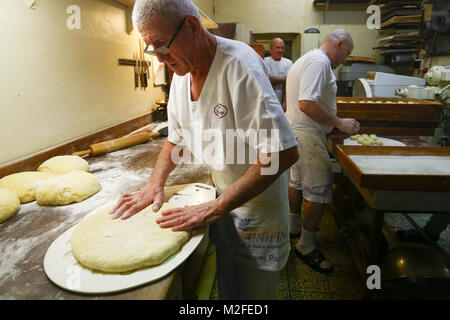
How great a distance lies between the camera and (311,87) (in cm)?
204

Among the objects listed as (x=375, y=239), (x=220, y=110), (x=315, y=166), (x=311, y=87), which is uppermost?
(x=311, y=87)

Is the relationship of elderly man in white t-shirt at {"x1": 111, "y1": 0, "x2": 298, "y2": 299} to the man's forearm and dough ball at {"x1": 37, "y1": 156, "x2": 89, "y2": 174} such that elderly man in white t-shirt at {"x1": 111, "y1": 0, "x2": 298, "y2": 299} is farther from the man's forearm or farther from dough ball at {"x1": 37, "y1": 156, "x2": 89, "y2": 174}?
dough ball at {"x1": 37, "y1": 156, "x2": 89, "y2": 174}

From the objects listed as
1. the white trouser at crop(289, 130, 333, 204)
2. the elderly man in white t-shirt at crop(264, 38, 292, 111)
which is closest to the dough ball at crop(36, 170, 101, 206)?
the white trouser at crop(289, 130, 333, 204)

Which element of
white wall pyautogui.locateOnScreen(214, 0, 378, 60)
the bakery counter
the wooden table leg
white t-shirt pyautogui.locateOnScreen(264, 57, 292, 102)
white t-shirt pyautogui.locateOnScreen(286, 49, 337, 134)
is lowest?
the wooden table leg

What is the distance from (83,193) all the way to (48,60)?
99 cm

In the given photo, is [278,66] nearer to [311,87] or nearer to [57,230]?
[311,87]

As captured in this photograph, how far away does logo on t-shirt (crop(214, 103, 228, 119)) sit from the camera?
0.95m

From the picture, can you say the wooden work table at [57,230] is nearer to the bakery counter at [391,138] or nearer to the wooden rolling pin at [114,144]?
the wooden rolling pin at [114,144]

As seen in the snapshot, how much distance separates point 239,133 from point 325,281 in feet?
5.31

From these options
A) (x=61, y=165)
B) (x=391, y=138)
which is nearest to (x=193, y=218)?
(x=61, y=165)

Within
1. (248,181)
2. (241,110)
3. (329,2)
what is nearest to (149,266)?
(248,181)
